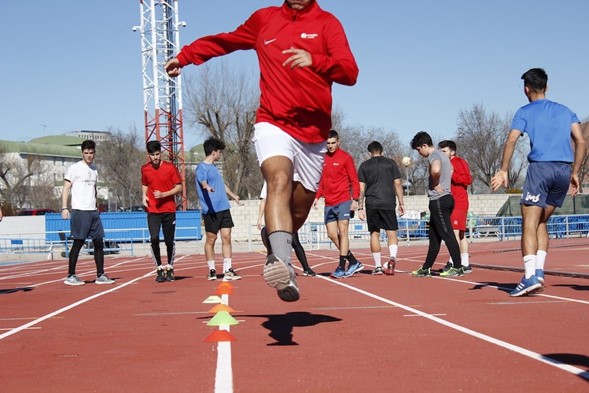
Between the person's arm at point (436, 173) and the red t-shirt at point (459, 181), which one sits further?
the red t-shirt at point (459, 181)

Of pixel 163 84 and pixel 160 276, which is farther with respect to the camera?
pixel 163 84

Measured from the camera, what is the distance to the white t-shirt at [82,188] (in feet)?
38.1

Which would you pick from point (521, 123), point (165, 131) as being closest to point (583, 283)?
point (521, 123)

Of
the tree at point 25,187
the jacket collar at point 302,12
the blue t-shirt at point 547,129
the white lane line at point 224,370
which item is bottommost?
the white lane line at point 224,370

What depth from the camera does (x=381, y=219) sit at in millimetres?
11945

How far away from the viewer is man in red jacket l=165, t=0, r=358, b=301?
483 centimetres

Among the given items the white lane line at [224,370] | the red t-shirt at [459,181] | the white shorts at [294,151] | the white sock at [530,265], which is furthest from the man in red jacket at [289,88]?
the red t-shirt at [459,181]

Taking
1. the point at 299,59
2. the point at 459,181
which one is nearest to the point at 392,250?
the point at 459,181

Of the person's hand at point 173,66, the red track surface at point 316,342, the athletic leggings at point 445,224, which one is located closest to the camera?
the red track surface at point 316,342

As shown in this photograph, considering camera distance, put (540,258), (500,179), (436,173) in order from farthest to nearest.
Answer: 1. (436,173)
2. (540,258)
3. (500,179)

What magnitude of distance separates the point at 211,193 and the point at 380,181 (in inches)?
104

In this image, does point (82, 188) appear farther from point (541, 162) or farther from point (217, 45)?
point (541, 162)

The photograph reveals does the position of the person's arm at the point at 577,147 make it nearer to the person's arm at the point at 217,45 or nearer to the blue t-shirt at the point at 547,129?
the blue t-shirt at the point at 547,129

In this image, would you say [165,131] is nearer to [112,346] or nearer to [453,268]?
[453,268]
